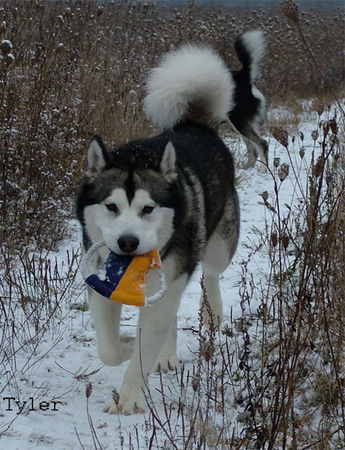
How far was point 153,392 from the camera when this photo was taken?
294 cm

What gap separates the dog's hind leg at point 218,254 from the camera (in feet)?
12.1

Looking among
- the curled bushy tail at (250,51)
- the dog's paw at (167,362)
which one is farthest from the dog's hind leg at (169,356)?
the curled bushy tail at (250,51)

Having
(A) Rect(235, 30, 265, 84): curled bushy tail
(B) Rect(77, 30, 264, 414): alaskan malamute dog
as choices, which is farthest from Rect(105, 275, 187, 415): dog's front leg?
(A) Rect(235, 30, 265, 84): curled bushy tail

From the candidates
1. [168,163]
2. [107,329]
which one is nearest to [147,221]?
[168,163]

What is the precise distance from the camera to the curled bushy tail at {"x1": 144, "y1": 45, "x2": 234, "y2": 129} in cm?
367

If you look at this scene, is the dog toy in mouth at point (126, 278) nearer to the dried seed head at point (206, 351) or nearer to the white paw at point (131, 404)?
the white paw at point (131, 404)

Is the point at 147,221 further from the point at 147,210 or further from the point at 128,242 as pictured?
the point at 128,242

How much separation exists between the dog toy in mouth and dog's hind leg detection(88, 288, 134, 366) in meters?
0.22

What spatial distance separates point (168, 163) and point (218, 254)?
101 centimetres

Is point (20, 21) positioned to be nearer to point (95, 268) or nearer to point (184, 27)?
point (95, 268)

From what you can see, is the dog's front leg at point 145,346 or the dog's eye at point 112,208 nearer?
the dog's eye at point 112,208

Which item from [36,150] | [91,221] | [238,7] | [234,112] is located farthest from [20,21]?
[238,7]

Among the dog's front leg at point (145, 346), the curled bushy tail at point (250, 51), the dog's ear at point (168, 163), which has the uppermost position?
the curled bushy tail at point (250, 51)

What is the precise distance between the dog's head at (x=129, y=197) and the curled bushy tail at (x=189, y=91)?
77 centimetres
